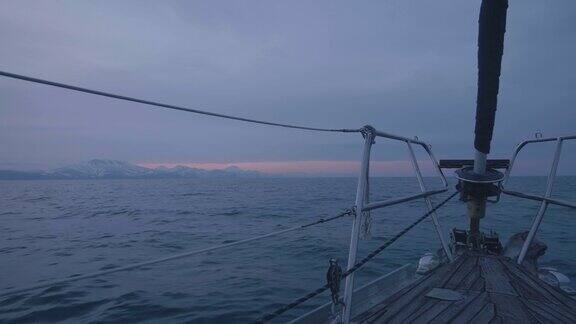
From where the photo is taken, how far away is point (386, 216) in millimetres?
23891

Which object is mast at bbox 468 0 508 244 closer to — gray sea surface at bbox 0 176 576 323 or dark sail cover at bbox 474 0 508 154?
dark sail cover at bbox 474 0 508 154

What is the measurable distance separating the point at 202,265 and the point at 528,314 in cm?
902

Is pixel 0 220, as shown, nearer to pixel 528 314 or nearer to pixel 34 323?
pixel 34 323

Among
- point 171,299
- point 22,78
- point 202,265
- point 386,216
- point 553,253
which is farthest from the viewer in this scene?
point 386,216

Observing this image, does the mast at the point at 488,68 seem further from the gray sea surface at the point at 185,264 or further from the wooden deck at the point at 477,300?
the gray sea surface at the point at 185,264

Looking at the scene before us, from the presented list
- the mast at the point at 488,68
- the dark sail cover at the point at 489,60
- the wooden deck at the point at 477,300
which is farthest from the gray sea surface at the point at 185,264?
the dark sail cover at the point at 489,60

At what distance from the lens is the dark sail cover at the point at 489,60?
3428mm

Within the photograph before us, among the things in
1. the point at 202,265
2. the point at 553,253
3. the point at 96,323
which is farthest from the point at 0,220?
the point at 553,253

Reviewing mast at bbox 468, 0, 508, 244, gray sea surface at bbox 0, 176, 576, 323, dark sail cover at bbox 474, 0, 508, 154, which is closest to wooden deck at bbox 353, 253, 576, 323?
mast at bbox 468, 0, 508, 244

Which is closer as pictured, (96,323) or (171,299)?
(96,323)

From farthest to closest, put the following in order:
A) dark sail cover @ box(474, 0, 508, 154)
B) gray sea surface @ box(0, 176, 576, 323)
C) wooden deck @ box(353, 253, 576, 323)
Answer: gray sea surface @ box(0, 176, 576, 323)
wooden deck @ box(353, 253, 576, 323)
dark sail cover @ box(474, 0, 508, 154)

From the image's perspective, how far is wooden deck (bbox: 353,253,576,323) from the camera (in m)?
3.79

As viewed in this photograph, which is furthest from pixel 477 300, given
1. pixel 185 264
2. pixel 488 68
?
pixel 185 264

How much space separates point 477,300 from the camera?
167 inches
